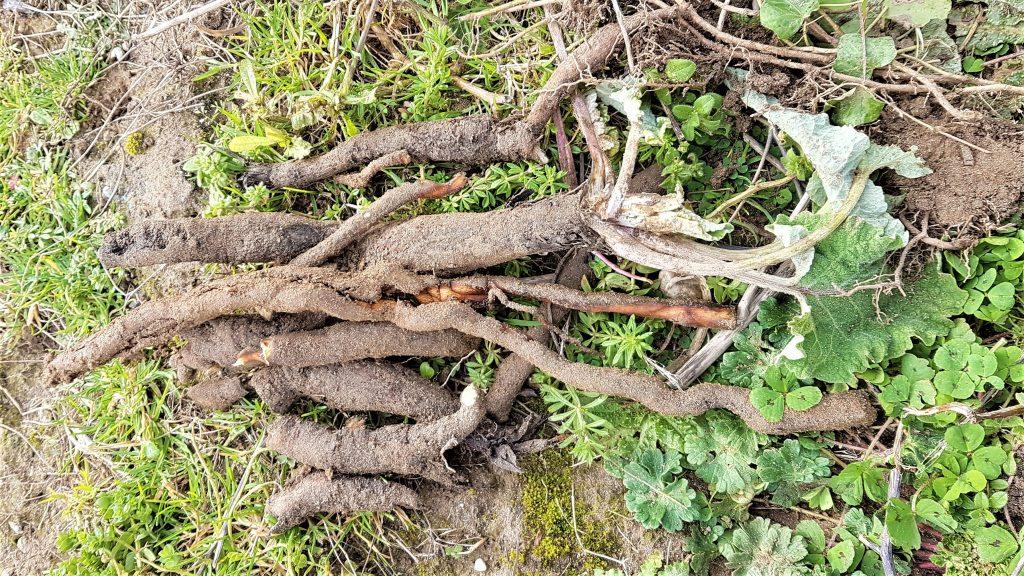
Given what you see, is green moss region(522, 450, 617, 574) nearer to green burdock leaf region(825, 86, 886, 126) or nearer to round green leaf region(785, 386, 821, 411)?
round green leaf region(785, 386, 821, 411)

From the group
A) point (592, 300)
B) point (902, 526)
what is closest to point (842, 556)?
point (902, 526)

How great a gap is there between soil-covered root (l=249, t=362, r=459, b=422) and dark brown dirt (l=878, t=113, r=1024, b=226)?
1.98 meters

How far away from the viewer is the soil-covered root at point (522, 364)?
2.44 metres

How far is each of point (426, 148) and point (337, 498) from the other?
1535 millimetres

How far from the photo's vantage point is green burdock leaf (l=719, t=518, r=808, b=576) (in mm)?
2266

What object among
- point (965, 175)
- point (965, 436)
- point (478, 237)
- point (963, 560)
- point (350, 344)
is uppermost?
point (965, 175)

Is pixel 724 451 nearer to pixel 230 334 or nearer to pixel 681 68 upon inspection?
pixel 681 68

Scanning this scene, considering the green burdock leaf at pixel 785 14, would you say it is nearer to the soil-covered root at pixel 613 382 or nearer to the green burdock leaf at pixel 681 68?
the green burdock leaf at pixel 681 68

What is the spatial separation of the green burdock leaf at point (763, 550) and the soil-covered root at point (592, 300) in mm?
829

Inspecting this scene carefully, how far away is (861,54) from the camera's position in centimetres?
207

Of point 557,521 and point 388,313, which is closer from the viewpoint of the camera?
point 388,313

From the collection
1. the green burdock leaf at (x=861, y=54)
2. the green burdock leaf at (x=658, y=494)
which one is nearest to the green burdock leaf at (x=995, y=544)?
the green burdock leaf at (x=658, y=494)

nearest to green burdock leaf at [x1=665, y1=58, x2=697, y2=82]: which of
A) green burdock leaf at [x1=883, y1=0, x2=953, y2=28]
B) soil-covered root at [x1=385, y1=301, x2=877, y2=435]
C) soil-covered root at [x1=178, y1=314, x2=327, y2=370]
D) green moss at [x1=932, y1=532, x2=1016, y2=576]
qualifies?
green burdock leaf at [x1=883, y1=0, x2=953, y2=28]

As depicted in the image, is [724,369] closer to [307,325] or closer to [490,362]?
[490,362]
